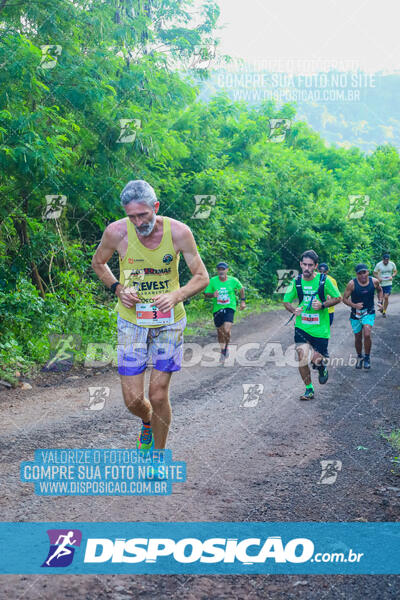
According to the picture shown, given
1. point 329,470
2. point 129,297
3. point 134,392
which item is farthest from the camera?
point 329,470

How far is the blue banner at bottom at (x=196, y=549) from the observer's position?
3.43 meters

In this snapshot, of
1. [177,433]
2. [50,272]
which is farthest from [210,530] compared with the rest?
[50,272]

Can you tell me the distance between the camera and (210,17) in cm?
2242

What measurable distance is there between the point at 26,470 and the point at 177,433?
1.89 m

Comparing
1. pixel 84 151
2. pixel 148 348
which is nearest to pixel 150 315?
pixel 148 348

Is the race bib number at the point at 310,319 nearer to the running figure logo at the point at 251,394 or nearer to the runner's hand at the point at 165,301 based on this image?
the running figure logo at the point at 251,394

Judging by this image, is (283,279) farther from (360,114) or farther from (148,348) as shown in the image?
(360,114)

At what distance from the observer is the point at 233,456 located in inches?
221

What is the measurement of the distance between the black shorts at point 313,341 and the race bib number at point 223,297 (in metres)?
3.38

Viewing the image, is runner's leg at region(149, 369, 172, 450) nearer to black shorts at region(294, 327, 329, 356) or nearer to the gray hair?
the gray hair

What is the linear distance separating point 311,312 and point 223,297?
3.65 metres

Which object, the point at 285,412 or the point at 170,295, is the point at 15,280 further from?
the point at 170,295

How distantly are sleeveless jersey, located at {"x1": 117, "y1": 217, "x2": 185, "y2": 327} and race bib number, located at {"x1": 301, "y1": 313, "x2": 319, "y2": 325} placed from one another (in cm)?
451

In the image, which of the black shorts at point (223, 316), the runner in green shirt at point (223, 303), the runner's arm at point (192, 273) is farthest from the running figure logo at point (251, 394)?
the runner's arm at point (192, 273)
